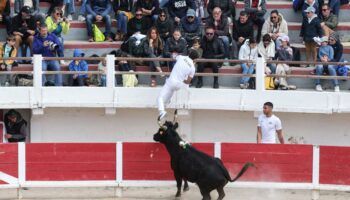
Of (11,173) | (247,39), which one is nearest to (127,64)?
(247,39)

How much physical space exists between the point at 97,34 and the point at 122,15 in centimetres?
67

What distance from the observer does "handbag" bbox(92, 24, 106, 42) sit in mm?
23953

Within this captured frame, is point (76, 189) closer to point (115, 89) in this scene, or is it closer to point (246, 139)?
point (115, 89)

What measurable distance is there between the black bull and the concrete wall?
3.11m

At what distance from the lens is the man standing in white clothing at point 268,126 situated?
1977cm

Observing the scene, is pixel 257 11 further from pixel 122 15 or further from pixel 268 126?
pixel 268 126

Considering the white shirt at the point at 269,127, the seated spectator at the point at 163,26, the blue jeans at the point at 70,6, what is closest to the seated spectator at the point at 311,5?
the seated spectator at the point at 163,26

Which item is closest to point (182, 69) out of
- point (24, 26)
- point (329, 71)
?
point (329, 71)

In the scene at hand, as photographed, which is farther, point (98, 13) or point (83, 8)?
point (83, 8)

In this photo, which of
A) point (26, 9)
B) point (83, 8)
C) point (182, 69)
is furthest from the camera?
point (83, 8)

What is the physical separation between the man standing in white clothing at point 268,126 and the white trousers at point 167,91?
5.86ft

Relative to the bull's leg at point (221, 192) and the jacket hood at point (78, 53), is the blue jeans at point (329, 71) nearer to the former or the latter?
the bull's leg at point (221, 192)

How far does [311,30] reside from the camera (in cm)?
2350

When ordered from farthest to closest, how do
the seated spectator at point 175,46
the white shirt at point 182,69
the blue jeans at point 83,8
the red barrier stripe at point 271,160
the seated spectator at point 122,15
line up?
the blue jeans at point 83,8 < the seated spectator at point 122,15 < the seated spectator at point 175,46 < the white shirt at point 182,69 < the red barrier stripe at point 271,160
